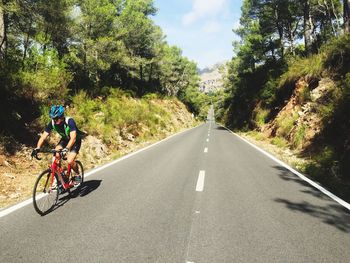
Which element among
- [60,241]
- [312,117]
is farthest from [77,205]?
[312,117]

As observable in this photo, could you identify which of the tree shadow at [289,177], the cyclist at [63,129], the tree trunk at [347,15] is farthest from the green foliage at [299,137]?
the cyclist at [63,129]

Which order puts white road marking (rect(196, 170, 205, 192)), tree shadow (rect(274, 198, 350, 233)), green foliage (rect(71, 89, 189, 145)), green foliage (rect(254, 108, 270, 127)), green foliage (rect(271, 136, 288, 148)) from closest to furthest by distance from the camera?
tree shadow (rect(274, 198, 350, 233)), white road marking (rect(196, 170, 205, 192)), green foliage (rect(71, 89, 189, 145)), green foliage (rect(271, 136, 288, 148)), green foliage (rect(254, 108, 270, 127))

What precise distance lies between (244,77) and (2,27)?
3672 cm

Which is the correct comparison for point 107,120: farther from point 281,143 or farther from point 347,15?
point 347,15

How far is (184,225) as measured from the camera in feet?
16.3

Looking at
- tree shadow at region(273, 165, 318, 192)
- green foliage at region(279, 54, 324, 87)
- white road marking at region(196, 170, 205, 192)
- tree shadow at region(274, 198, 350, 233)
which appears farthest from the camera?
green foliage at region(279, 54, 324, 87)

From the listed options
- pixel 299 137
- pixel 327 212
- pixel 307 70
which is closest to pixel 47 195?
pixel 327 212

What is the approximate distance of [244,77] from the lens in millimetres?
43281

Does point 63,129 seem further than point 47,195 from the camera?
Yes

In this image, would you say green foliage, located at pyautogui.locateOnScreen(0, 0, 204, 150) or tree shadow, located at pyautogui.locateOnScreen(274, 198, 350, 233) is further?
green foliage, located at pyautogui.locateOnScreen(0, 0, 204, 150)

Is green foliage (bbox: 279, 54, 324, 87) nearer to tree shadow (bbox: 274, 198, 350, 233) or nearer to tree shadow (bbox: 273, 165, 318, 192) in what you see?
tree shadow (bbox: 273, 165, 318, 192)

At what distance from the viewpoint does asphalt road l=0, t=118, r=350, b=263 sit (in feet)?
13.1

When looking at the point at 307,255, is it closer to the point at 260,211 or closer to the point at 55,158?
the point at 260,211

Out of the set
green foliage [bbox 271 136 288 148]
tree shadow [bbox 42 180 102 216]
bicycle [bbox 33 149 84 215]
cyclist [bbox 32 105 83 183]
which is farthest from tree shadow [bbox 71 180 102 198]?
green foliage [bbox 271 136 288 148]
